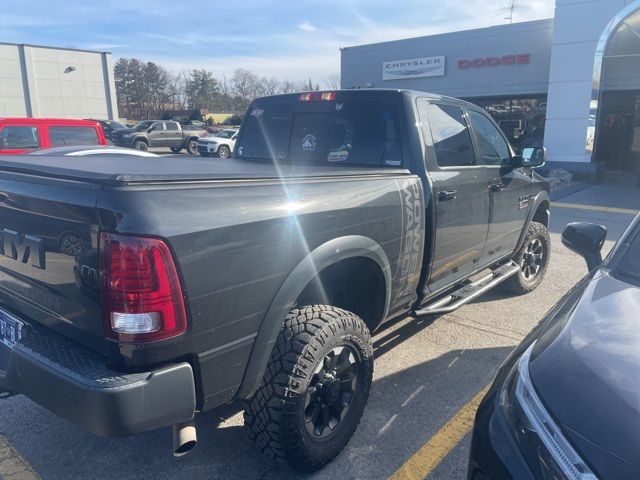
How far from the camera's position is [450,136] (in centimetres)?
388

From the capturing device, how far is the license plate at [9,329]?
2.38 m

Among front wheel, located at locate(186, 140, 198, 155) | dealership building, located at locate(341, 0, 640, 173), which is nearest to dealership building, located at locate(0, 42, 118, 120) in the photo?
front wheel, located at locate(186, 140, 198, 155)

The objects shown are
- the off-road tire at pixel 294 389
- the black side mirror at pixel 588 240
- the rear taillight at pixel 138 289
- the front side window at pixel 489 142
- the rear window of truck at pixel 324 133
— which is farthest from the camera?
the front side window at pixel 489 142

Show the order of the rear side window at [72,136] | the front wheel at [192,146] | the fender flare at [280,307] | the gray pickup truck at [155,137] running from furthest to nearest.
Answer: the front wheel at [192,146], the gray pickup truck at [155,137], the rear side window at [72,136], the fender flare at [280,307]

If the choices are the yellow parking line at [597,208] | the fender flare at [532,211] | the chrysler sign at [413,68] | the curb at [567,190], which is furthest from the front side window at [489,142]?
the chrysler sign at [413,68]

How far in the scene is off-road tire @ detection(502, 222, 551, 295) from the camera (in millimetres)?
5207

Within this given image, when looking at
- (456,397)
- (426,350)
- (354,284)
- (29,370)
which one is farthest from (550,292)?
(29,370)

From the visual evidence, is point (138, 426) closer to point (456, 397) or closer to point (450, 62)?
point (456, 397)

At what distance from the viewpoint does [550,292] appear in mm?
5500

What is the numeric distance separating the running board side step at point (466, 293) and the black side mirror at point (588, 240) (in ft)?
3.13

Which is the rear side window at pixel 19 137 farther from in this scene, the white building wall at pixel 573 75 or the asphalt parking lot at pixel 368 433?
the white building wall at pixel 573 75

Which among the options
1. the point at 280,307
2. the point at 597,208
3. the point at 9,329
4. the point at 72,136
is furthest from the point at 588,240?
the point at 72,136

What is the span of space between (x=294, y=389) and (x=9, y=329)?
1.41m

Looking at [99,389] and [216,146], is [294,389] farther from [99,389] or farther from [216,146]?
[216,146]
